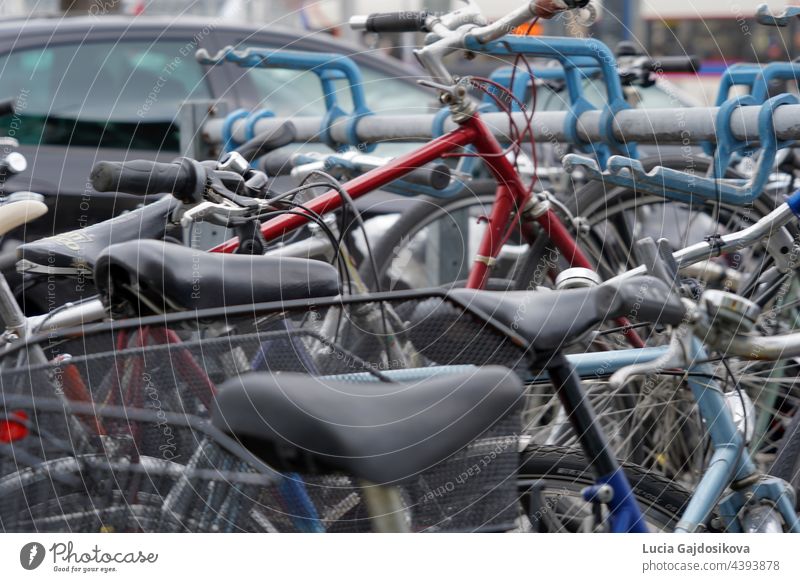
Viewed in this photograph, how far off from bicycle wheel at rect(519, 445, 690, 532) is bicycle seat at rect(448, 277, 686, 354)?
39 cm

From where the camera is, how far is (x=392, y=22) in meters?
2.81

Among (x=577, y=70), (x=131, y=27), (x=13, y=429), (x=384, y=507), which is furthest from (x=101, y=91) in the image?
(x=384, y=507)

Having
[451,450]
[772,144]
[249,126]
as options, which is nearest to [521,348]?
[451,450]

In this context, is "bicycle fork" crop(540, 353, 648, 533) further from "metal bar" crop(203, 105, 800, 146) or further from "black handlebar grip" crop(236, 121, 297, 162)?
"black handlebar grip" crop(236, 121, 297, 162)

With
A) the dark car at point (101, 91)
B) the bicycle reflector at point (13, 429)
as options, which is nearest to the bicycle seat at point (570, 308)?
the bicycle reflector at point (13, 429)

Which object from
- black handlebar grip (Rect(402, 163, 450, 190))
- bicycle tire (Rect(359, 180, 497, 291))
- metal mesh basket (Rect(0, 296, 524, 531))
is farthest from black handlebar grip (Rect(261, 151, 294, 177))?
metal mesh basket (Rect(0, 296, 524, 531))

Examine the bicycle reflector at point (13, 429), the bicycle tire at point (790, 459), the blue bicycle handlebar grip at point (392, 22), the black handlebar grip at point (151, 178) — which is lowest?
the bicycle tire at point (790, 459)

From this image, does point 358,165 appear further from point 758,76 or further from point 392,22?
point 758,76

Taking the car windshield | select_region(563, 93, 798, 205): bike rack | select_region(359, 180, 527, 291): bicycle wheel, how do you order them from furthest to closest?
1. the car windshield
2. select_region(359, 180, 527, 291): bicycle wheel
3. select_region(563, 93, 798, 205): bike rack

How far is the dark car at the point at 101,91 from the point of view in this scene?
14.1 ft

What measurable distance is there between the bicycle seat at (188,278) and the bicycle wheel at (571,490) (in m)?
0.49

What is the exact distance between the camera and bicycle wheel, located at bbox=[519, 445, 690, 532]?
1.85 metres

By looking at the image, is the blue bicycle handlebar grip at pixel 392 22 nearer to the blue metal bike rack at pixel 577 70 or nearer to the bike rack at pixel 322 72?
the blue metal bike rack at pixel 577 70
